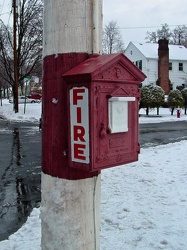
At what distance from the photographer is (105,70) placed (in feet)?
6.05

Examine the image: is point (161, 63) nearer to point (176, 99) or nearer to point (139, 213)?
point (176, 99)

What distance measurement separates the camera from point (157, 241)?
11.6 ft

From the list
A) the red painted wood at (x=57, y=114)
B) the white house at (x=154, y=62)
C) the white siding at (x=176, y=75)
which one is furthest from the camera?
the white siding at (x=176, y=75)

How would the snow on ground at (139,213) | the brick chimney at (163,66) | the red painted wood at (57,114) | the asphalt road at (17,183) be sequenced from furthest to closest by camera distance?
the brick chimney at (163,66) → the asphalt road at (17,183) → the snow on ground at (139,213) → the red painted wood at (57,114)

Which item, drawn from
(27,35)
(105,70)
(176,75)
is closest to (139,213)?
(105,70)

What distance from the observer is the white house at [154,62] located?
40.6 meters

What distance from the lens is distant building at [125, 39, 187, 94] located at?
38312mm

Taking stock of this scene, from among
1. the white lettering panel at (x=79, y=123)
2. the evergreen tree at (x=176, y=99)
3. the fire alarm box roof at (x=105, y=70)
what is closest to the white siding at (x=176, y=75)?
the evergreen tree at (x=176, y=99)

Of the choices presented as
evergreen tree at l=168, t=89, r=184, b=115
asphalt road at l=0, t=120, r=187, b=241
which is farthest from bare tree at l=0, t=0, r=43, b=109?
asphalt road at l=0, t=120, r=187, b=241

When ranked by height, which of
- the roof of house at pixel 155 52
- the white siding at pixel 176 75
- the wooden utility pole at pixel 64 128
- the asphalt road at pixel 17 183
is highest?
the roof of house at pixel 155 52

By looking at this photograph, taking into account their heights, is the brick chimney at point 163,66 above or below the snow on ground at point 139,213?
above

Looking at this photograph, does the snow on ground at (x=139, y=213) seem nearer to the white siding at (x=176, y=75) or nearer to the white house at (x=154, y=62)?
the white house at (x=154, y=62)

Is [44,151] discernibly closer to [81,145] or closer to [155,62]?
[81,145]

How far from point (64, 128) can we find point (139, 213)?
270 cm
